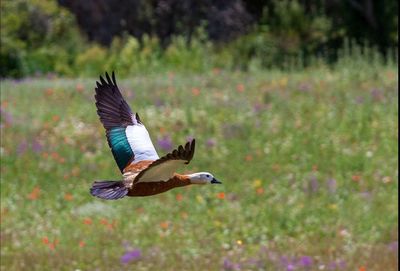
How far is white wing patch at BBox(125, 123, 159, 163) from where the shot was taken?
329cm

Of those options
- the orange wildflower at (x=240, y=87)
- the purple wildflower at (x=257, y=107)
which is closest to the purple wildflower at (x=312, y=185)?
the purple wildflower at (x=257, y=107)

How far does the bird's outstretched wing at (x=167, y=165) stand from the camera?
280cm

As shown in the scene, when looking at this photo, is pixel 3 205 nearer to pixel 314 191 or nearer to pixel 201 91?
pixel 314 191

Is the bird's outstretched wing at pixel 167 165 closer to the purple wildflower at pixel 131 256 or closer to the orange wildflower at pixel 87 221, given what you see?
the purple wildflower at pixel 131 256

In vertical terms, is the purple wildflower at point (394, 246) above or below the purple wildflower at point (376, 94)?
below

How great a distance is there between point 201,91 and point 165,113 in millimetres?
1218

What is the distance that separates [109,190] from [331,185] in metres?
6.73

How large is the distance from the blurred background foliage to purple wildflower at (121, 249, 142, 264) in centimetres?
993

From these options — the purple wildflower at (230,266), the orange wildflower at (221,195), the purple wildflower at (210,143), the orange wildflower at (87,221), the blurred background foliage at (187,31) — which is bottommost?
the purple wildflower at (230,266)

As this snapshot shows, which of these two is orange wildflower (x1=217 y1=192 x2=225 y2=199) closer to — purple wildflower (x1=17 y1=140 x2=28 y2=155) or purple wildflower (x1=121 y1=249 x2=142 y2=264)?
purple wildflower (x1=121 y1=249 x2=142 y2=264)

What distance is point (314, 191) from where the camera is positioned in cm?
950

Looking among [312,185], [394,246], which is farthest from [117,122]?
[312,185]

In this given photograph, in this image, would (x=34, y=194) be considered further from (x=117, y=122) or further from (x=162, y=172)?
(x=162, y=172)

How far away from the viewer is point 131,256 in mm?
7152
